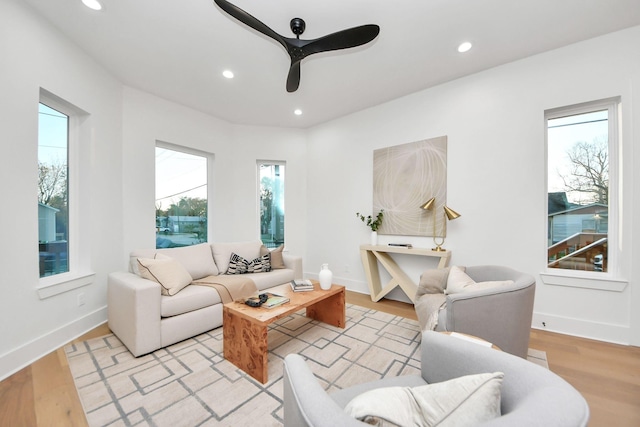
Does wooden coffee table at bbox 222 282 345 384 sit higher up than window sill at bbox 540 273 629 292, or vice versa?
window sill at bbox 540 273 629 292

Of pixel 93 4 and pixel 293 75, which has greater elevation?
pixel 93 4

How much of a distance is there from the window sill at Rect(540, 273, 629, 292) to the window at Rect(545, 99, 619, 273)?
175 millimetres

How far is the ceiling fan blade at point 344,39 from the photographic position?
1.81 metres

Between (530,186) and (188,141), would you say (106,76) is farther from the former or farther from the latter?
(530,186)

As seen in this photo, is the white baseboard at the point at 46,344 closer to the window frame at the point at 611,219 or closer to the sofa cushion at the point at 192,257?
the sofa cushion at the point at 192,257

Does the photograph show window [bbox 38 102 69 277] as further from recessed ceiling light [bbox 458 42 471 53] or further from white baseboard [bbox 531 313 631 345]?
white baseboard [bbox 531 313 631 345]

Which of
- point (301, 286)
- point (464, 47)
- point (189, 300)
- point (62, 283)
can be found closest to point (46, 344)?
point (62, 283)

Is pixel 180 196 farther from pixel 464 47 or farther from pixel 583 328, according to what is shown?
pixel 583 328

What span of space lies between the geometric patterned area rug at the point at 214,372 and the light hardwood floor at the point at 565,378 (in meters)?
0.09

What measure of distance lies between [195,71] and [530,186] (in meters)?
3.96

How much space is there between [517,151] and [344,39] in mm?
2252

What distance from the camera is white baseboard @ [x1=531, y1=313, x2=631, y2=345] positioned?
89.1 inches

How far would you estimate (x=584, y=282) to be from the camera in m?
2.40

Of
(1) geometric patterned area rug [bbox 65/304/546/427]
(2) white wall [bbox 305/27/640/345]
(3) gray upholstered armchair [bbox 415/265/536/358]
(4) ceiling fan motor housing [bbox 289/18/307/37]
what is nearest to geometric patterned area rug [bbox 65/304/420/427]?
(1) geometric patterned area rug [bbox 65/304/546/427]
